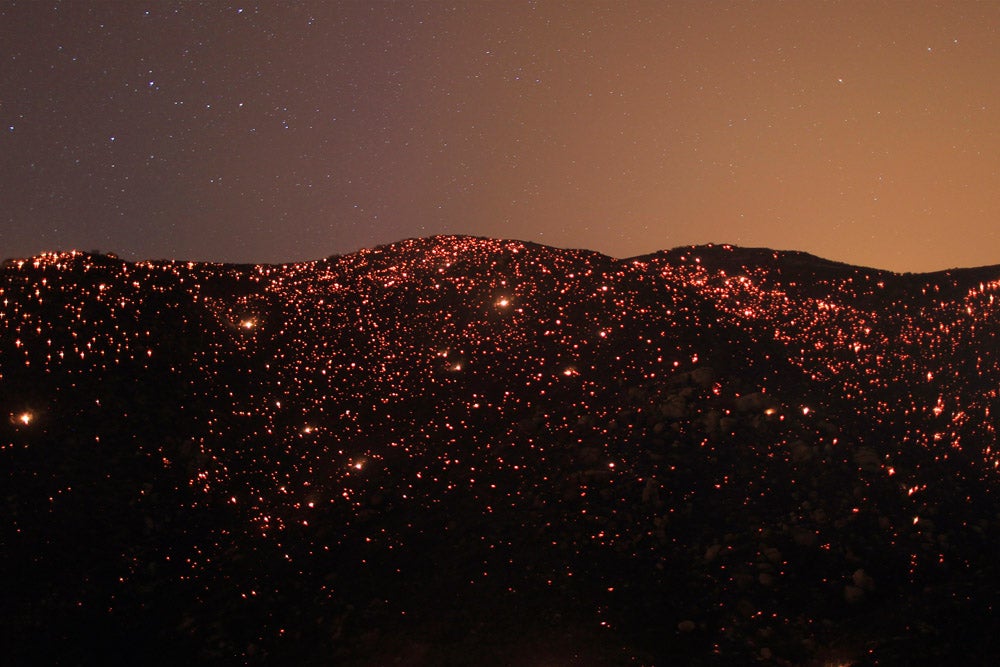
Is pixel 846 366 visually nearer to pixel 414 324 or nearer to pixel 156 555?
pixel 414 324

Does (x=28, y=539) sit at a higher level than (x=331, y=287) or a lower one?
lower

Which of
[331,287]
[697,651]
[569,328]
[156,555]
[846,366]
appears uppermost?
[331,287]

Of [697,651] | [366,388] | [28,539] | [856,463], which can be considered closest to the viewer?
[697,651]

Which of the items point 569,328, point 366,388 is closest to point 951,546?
point 569,328

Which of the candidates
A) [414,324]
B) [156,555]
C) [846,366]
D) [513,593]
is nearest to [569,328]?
[414,324]

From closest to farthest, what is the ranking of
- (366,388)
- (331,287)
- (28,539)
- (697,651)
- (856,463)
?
(697,651), (28,539), (856,463), (366,388), (331,287)

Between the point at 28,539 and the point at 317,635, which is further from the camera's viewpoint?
the point at 28,539

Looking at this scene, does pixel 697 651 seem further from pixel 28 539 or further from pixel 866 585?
pixel 28 539
